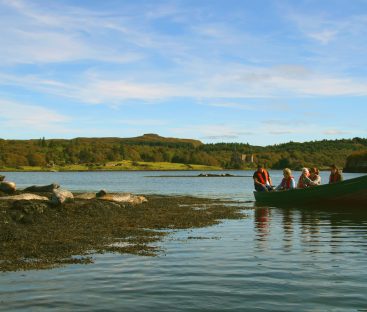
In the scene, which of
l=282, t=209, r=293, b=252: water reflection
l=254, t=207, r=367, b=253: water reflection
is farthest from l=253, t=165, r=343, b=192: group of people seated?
l=282, t=209, r=293, b=252: water reflection

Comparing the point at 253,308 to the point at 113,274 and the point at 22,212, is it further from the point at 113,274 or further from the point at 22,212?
the point at 22,212

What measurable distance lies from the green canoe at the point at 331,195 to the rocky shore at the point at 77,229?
361 cm

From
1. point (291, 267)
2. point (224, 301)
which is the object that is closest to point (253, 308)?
point (224, 301)

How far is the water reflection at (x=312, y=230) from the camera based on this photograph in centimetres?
1545

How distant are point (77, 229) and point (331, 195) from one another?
16.4m

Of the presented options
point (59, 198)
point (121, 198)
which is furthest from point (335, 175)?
point (59, 198)

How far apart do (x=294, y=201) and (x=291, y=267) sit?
19.7m

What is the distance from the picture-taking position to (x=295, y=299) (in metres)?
9.16

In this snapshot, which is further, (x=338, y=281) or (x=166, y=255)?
(x=166, y=255)

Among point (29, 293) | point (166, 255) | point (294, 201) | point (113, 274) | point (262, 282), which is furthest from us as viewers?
point (294, 201)

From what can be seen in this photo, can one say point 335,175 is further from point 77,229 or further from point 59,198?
point 77,229

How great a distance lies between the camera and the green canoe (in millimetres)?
28359

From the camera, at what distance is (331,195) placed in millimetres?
29484

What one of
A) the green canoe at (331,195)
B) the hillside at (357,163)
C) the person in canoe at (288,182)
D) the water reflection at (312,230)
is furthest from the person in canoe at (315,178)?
the hillside at (357,163)
